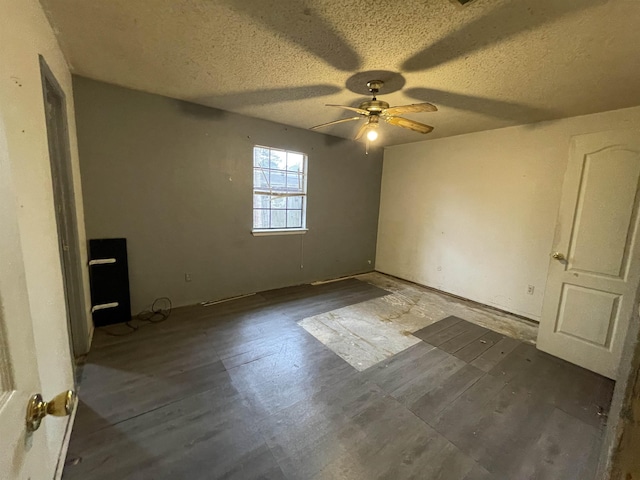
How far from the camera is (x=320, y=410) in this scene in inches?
72.2

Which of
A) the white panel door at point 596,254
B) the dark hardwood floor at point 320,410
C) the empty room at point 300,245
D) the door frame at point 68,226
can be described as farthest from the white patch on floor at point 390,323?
the door frame at point 68,226

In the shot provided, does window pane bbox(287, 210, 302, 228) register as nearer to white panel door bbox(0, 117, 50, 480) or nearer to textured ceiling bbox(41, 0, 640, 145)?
textured ceiling bbox(41, 0, 640, 145)

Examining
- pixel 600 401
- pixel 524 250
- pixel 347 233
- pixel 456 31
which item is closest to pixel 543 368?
pixel 600 401

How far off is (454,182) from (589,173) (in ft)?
5.65

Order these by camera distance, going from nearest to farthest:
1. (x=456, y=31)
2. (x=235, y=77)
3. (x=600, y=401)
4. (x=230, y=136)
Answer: (x=456, y=31) < (x=600, y=401) < (x=235, y=77) < (x=230, y=136)

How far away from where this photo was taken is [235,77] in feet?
7.69

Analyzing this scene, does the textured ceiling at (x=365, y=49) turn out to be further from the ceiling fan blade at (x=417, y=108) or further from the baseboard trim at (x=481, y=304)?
the baseboard trim at (x=481, y=304)

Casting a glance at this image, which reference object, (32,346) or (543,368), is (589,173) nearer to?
(543,368)

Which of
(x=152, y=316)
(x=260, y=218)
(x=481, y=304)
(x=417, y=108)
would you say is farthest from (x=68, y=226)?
(x=481, y=304)

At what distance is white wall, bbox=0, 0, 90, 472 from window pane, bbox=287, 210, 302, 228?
9.35 feet

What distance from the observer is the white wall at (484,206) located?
3.18 m

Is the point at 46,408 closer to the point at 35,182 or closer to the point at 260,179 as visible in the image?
the point at 35,182

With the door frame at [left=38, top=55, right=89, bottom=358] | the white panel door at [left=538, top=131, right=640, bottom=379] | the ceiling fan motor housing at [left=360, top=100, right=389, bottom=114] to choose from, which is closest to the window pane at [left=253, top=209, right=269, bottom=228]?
the door frame at [left=38, top=55, right=89, bottom=358]

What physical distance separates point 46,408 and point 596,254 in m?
3.52
